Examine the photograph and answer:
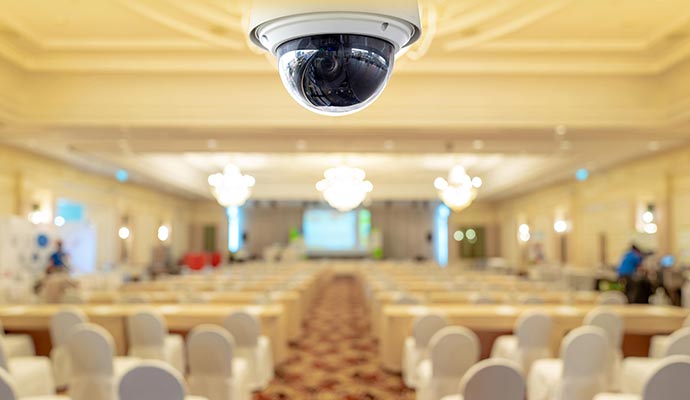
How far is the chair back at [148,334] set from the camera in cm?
630

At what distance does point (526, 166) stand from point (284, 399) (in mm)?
13991

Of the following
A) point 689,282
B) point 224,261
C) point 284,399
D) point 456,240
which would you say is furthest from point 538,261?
point 284,399

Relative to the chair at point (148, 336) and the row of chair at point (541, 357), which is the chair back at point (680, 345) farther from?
the chair at point (148, 336)

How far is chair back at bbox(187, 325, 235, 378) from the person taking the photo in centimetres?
518

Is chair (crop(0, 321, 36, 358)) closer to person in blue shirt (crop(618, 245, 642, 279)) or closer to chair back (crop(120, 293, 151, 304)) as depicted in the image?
chair back (crop(120, 293, 151, 304))

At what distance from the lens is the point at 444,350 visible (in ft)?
17.0

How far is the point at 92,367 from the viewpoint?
16.5 feet

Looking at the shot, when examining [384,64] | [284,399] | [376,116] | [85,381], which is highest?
[376,116]

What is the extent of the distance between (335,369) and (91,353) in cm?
363

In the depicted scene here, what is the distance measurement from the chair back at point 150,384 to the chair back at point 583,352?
2.85m

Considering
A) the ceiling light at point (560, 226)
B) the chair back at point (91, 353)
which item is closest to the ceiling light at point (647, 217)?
the ceiling light at point (560, 226)

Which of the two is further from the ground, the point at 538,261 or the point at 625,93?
the point at 625,93

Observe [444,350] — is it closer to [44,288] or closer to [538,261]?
[44,288]

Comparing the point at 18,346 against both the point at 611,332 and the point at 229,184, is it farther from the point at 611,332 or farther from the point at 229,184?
the point at 229,184
